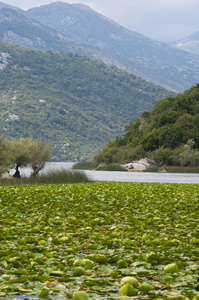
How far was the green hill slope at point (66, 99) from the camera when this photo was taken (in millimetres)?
135125

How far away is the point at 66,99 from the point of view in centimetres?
16400

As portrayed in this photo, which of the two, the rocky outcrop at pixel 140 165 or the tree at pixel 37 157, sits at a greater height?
the tree at pixel 37 157

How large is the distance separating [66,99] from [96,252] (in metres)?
158

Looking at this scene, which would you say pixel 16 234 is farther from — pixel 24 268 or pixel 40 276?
pixel 40 276

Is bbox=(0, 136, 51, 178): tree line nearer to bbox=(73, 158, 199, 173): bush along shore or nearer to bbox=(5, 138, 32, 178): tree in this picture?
bbox=(5, 138, 32, 178): tree

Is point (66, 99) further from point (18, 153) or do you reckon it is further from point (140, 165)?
point (18, 153)

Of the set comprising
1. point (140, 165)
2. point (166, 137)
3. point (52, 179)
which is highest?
point (166, 137)

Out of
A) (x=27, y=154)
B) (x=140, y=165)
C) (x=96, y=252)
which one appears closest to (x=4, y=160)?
(x=27, y=154)

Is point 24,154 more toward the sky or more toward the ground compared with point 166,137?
more toward the ground

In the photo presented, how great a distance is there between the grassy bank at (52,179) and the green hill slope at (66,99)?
9729 centimetres

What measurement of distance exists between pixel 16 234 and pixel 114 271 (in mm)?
3704

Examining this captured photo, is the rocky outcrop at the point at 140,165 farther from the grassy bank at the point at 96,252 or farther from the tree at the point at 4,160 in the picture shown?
the grassy bank at the point at 96,252

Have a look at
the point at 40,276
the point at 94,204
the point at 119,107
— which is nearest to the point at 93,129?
the point at 119,107

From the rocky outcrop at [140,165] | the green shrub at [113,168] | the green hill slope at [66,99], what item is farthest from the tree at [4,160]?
the green hill slope at [66,99]
